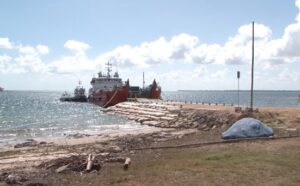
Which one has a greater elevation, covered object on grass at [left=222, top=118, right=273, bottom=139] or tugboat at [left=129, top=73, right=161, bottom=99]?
tugboat at [left=129, top=73, right=161, bottom=99]

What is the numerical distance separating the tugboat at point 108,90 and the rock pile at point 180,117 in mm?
15848

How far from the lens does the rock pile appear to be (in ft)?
117

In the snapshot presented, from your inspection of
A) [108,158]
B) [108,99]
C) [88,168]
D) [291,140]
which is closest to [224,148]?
[291,140]

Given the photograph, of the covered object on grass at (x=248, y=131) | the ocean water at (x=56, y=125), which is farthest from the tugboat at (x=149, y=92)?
the covered object on grass at (x=248, y=131)

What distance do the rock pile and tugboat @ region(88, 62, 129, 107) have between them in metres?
15.8

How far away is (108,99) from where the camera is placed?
8331 cm

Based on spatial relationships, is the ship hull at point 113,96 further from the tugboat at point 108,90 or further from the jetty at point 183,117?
the jetty at point 183,117

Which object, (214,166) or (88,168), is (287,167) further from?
(88,168)

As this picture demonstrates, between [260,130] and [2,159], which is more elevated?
[260,130]

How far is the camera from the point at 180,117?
148 ft

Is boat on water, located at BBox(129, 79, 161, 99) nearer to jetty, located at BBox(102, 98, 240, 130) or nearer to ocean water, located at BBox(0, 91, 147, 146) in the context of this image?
ocean water, located at BBox(0, 91, 147, 146)

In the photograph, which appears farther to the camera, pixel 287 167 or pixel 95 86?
pixel 95 86

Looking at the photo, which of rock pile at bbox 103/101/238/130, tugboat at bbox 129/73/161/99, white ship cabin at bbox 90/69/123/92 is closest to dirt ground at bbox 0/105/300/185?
rock pile at bbox 103/101/238/130

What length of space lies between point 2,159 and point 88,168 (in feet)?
29.1
